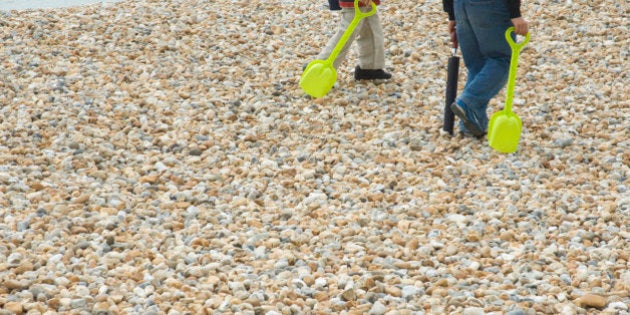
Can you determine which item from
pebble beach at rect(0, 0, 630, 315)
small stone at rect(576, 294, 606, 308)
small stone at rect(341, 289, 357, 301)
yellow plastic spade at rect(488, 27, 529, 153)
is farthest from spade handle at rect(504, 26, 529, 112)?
small stone at rect(341, 289, 357, 301)

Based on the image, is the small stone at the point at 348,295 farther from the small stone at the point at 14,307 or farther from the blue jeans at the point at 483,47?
the blue jeans at the point at 483,47

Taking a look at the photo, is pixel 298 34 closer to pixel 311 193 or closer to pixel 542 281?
pixel 311 193

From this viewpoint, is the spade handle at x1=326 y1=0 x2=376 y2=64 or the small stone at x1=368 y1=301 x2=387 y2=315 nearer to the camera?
the small stone at x1=368 y1=301 x2=387 y2=315

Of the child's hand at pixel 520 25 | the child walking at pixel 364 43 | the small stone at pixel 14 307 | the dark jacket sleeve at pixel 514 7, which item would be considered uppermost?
the dark jacket sleeve at pixel 514 7

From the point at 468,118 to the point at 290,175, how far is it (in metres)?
1.26

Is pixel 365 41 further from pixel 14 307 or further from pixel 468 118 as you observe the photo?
pixel 14 307

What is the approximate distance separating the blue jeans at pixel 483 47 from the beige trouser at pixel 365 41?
1.03 metres

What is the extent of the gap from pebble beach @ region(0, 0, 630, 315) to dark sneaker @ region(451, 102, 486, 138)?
89 mm

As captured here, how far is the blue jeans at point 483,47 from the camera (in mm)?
5602

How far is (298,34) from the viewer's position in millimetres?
8328

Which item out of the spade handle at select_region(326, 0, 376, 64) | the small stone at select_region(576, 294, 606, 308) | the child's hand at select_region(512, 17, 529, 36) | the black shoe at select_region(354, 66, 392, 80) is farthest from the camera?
the black shoe at select_region(354, 66, 392, 80)

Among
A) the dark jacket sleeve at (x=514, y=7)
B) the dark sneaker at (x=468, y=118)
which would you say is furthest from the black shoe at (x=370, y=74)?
the dark jacket sleeve at (x=514, y=7)

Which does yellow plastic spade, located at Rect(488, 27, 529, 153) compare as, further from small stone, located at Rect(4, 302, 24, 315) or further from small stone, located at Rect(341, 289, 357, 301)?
small stone, located at Rect(4, 302, 24, 315)

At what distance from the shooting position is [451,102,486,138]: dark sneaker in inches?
229
